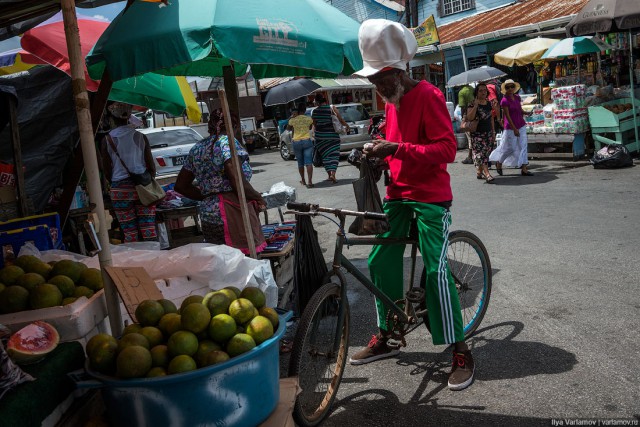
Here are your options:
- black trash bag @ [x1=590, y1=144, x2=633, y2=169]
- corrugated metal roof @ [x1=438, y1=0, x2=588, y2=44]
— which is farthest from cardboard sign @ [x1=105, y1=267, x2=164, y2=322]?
corrugated metal roof @ [x1=438, y1=0, x2=588, y2=44]

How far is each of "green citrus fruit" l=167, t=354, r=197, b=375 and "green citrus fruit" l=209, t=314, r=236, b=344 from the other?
7.2 inches

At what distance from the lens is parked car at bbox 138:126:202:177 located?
11.9 m

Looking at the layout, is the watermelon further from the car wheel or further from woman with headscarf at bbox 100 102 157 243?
the car wheel

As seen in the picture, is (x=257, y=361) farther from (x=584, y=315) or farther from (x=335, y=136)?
(x=335, y=136)

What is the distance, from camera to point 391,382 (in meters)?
3.69

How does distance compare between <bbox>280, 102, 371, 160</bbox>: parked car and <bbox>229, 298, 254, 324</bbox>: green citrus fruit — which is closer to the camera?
<bbox>229, 298, 254, 324</bbox>: green citrus fruit

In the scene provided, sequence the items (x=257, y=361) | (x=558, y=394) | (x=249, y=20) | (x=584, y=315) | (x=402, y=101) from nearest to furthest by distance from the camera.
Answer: (x=257, y=361) < (x=558, y=394) < (x=402, y=101) < (x=249, y=20) < (x=584, y=315)

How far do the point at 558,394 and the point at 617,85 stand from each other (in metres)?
13.3

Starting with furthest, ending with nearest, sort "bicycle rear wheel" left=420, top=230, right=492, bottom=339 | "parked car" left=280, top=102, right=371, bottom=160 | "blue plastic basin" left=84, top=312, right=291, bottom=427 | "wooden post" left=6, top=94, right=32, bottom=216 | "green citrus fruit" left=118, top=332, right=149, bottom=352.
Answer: "parked car" left=280, top=102, right=371, bottom=160
"wooden post" left=6, top=94, right=32, bottom=216
"bicycle rear wheel" left=420, top=230, right=492, bottom=339
"green citrus fruit" left=118, top=332, right=149, bottom=352
"blue plastic basin" left=84, top=312, right=291, bottom=427

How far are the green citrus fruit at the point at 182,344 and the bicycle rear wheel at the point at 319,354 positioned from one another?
79 centimetres

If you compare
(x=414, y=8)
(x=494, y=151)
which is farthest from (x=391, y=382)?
(x=414, y=8)

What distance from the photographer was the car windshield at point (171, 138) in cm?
1263

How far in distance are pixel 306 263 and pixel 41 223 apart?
2329mm

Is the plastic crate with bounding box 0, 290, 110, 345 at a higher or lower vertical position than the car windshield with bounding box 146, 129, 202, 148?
lower
